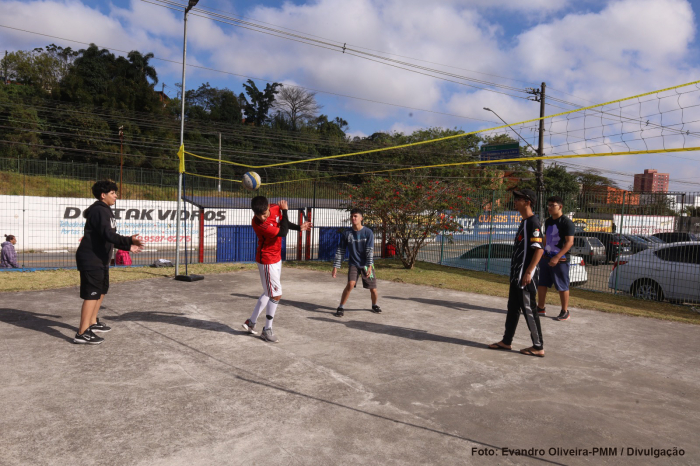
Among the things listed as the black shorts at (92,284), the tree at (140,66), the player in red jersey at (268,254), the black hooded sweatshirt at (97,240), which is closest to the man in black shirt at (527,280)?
the player in red jersey at (268,254)

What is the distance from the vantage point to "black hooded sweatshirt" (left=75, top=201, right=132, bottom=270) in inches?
223

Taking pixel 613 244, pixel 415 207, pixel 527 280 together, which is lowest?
pixel 527 280

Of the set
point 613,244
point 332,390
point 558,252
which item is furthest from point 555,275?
point 332,390

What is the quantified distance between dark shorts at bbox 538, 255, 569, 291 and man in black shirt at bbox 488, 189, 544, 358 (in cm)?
225

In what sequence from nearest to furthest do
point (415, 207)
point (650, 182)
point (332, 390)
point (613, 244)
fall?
point (332, 390) < point (613, 244) < point (415, 207) < point (650, 182)

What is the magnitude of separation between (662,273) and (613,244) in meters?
1.27

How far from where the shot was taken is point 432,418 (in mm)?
3939

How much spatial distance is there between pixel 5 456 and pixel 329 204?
46.8ft

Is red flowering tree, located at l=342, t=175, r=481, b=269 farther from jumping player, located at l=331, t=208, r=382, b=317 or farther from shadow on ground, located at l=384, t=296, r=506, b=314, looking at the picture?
jumping player, located at l=331, t=208, r=382, b=317

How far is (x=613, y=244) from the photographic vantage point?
36.1 feet

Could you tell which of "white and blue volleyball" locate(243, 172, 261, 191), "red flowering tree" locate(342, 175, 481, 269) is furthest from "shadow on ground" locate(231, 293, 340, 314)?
"red flowering tree" locate(342, 175, 481, 269)

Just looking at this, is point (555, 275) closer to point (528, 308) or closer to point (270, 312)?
point (528, 308)

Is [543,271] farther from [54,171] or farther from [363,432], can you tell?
[54,171]

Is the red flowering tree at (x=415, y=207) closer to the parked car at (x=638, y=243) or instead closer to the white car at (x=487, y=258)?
the white car at (x=487, y=258)
